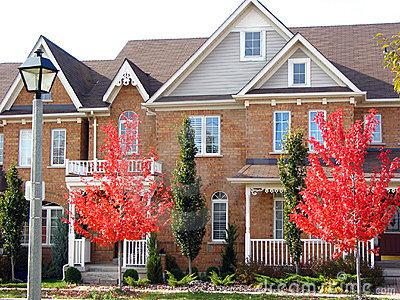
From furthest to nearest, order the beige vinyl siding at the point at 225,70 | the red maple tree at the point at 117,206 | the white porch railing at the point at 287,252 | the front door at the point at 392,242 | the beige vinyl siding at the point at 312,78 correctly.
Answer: the beige vinyl siding at the point at 225,70, the front door at the point at 392,242, the beige vinyl siding at the point at 312,78, the white porch railing at the point at 287,252, the red maple tree at the point at 117,206

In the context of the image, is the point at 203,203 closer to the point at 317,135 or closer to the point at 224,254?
the point at 224,254

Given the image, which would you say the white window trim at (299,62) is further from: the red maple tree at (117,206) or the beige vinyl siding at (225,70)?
the red maple tree at (117,206)

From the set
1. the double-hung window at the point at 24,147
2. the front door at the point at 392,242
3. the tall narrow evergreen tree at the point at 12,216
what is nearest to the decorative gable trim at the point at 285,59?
the front door at the point at 392,242

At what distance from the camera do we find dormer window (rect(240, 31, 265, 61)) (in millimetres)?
27641

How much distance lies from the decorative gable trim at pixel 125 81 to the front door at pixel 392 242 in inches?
479

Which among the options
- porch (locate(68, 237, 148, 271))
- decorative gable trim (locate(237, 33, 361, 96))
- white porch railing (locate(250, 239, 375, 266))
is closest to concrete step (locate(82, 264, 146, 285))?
porch (locate(68, 237, 148, 271))

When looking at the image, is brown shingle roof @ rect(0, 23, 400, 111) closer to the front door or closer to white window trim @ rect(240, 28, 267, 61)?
white window trim @ rect(240, 28, 267, 61)

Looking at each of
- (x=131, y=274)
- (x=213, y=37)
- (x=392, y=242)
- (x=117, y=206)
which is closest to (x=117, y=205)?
(x=117, y=206)

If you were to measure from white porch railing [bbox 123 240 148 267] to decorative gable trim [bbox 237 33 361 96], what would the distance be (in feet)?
24.2

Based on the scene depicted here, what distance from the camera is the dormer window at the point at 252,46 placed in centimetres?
2764

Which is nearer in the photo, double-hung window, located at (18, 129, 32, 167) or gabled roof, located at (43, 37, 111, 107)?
gabled roof, located at (43, 37, 111, 107)

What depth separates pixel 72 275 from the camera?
24484 mm

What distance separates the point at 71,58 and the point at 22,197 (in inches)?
320

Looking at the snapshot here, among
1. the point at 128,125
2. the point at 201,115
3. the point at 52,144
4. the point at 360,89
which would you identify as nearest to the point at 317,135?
the point at 360,89
